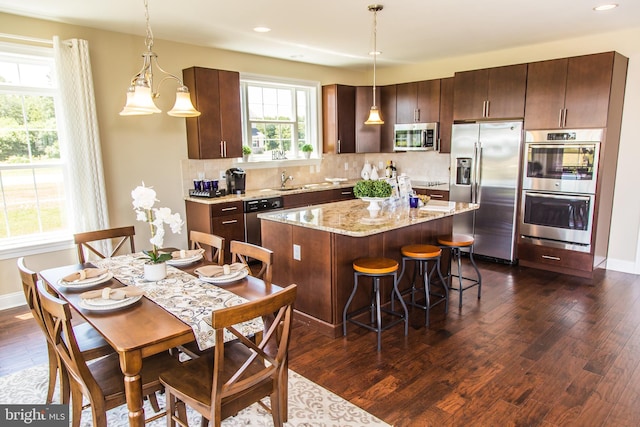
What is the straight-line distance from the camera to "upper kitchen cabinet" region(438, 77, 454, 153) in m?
Result: 5.84

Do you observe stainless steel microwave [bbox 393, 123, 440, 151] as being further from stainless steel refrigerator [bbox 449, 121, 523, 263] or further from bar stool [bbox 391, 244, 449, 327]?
bar stool [bbox 391, 244, 449, 327]

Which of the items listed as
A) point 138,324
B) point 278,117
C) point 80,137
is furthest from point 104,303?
point 278,117

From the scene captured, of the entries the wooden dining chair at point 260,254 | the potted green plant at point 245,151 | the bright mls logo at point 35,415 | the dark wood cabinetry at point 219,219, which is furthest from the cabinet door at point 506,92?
the bright mls logo at point 35,415

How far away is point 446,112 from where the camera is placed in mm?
5918

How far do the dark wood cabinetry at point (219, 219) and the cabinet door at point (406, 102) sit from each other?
2.95 meters

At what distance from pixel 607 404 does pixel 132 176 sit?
4608mm

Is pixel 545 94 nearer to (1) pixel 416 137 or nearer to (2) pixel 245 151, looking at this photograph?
(1) pixel 416 137

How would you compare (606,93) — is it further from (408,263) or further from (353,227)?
(353,227)

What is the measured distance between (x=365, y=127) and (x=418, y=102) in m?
0.90

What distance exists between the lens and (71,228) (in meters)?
4.34

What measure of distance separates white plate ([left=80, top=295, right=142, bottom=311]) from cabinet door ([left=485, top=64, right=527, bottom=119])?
15.4 ft

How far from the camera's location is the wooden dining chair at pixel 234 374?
1.66m

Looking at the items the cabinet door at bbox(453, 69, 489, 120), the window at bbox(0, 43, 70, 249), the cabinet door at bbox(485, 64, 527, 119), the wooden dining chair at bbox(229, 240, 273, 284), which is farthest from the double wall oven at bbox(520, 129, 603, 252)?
the window at bbox(0, 43, 70, 249)

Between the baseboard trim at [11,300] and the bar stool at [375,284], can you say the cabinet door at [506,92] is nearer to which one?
the bar stool at [375,284]
